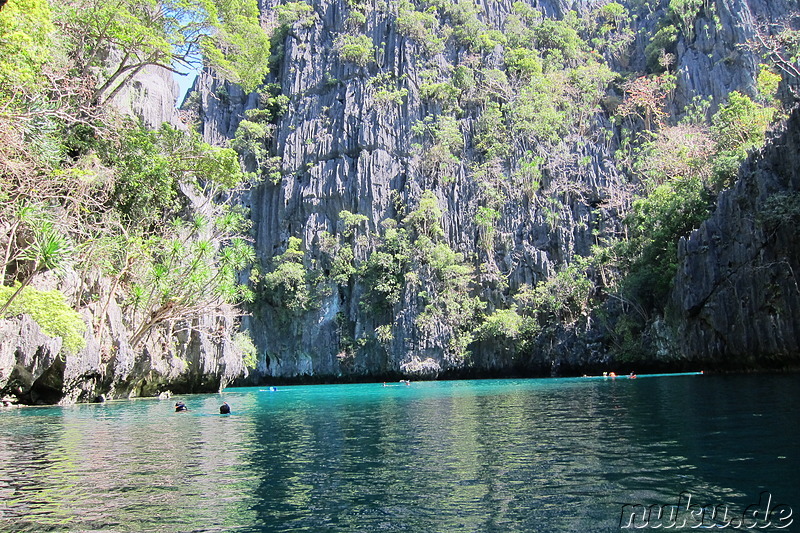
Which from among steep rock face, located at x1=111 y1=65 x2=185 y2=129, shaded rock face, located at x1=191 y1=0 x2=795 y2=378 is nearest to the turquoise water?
steep rock face, located at x1=111 y1=65 x2=185 y2=129

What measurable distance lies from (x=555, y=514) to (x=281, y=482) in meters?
4.08

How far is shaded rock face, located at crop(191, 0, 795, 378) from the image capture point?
52.7m

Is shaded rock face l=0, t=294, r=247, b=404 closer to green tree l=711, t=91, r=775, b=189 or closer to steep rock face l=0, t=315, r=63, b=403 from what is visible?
steep rock face l=0, t=315, r=63, b=403

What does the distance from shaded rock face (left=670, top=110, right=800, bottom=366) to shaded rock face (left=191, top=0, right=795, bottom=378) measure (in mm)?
11861

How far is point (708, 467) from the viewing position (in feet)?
26.5

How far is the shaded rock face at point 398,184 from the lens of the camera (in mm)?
52656

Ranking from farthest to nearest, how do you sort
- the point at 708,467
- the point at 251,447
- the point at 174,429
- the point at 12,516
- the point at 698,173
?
the point at 698,173 < the point at 174,429 < the point at 251,447 < the point at 708,467 < the point at 12,516

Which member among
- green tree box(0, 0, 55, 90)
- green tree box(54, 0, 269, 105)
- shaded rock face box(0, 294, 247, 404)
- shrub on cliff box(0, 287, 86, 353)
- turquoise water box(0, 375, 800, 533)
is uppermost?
green tree box(54, 0, 269, 105)

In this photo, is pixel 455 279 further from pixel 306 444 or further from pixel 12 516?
pixel 12 516

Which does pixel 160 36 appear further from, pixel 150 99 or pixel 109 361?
pixel 109 361

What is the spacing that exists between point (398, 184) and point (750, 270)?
36.3m

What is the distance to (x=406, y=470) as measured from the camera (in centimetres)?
898

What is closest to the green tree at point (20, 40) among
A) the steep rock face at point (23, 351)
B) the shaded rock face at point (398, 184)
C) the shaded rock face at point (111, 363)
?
the steep rock face at point (23, 351)

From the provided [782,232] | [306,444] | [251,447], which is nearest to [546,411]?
[306,444]
